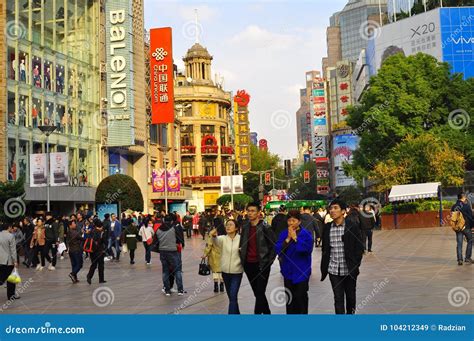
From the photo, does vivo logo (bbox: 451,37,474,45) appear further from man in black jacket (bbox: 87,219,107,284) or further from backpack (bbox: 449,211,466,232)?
man in black jacket (bbox: 87,219,107,284)

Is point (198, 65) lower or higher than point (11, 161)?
higher

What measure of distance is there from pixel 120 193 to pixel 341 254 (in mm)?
33723

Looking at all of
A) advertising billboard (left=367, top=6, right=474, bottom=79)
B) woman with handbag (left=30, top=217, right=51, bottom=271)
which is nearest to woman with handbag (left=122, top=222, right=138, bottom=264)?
woman with handbag (left=30, top=217, right=51, bottom=271)

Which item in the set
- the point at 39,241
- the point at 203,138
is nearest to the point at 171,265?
the point at 39,241

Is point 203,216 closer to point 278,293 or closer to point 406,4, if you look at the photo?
point 278,293

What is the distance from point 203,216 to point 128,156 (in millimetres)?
13583

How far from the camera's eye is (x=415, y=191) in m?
40.5

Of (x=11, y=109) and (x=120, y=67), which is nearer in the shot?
(x=11, y=109)

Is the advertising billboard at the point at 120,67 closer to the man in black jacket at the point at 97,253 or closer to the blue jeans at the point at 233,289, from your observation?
the man in black jacket at the point at 97,253

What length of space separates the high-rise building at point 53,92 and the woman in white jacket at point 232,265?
2312 cm

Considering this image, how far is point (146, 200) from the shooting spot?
56375 millimetres

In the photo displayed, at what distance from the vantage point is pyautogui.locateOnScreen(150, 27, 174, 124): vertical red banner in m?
51.1

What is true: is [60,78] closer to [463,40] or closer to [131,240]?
[131,240]

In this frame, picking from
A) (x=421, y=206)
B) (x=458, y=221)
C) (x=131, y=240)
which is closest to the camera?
(x=458, y=221)
